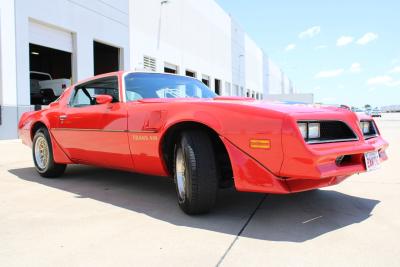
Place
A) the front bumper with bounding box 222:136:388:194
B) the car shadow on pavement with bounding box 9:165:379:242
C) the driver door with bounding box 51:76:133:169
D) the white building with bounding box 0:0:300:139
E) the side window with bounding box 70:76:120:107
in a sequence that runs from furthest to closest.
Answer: the white building with bounding box 0:0:300:139 → the side window with bounding box 70:76:120:107 → the driver door with bounding box 51:76:133:169 → the car shadow on pavement with bounding box 9:165:379:242 → the front bumper with bounding box 222:136:388:194

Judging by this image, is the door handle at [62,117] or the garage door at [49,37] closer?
the door handle at [62,117]

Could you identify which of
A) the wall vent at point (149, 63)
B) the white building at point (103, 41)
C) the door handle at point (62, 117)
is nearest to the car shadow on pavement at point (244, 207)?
the door handle at point (62, 117)

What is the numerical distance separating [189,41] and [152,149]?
821 inches

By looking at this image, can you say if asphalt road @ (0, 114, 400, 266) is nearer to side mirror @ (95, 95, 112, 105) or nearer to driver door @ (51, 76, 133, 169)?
driver door @ (51, 76, 133, 169)

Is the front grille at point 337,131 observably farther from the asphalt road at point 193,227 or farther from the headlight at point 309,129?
the asphalt road at point 193,227

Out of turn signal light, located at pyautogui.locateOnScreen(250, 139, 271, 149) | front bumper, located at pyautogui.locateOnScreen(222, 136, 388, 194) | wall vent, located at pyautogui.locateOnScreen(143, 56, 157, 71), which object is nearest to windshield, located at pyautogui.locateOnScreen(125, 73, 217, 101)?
front bumper, located at pyautogui.locateOnScreen(222, 136, 388, 194)

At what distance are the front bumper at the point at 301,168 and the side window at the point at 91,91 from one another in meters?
1.88

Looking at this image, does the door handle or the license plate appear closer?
the license plate

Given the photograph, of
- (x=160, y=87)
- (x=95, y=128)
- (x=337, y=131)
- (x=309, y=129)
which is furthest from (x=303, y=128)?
(x=95, y=128)

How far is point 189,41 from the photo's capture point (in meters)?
23.2

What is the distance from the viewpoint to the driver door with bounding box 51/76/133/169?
360cm

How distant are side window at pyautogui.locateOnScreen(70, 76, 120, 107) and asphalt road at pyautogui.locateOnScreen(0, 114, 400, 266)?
3.35 feet

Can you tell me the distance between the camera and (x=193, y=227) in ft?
8.82

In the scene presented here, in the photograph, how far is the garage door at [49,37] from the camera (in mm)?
11508
